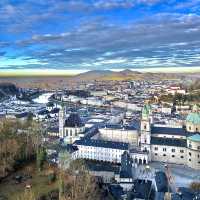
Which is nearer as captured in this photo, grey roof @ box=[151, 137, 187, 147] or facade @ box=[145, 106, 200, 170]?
facade @ box=[145, 106, 200, 170]

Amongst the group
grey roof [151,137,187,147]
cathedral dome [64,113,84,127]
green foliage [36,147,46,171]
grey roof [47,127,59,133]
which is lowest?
grey roof [47,127,59,133]

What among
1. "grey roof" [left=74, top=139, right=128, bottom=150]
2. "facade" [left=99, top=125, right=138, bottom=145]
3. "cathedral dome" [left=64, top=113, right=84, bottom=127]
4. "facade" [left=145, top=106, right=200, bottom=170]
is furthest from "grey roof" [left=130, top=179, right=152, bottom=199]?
"cathedral dome" [left=64, top=113, right=84, bottom=127]

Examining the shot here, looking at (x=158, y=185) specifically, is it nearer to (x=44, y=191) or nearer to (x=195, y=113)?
(x=44, y=191)

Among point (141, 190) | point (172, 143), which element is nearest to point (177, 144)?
point (172, 143)

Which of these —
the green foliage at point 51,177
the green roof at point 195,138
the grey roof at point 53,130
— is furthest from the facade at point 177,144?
the green foliage at point 51,177

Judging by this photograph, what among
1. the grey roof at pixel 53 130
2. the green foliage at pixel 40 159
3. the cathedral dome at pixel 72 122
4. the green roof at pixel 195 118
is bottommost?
the grey roof at pixel 53 130

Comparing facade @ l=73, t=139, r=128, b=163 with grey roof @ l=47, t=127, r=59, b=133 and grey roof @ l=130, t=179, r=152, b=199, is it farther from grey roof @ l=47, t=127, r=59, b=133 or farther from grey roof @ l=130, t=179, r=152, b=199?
grey roof @ l=130, t=179, r=152, b=199

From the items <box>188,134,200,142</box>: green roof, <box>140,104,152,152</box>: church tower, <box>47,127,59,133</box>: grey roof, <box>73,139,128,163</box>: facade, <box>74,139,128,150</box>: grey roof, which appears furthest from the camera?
<box>47,127,59,133</box>: grey roof

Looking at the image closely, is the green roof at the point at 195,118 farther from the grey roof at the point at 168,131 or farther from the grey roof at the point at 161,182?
the grey roof at the point at 161,182

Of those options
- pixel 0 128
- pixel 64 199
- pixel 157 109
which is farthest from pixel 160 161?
pixel 157 109
